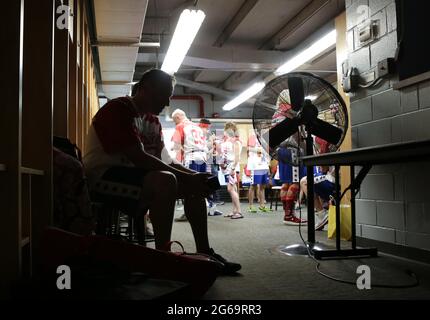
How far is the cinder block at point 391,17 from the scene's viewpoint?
2.74 m

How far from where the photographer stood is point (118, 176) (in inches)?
76.4

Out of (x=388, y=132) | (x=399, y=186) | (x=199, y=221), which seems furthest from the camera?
(x=388, y=132)

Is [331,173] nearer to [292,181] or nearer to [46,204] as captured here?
[292,181]

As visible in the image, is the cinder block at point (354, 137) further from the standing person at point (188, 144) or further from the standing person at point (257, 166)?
the standing person at point (257, 166)

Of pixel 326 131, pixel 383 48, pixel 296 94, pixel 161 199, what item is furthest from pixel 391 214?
pixel 161 199

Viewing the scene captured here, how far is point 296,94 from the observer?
285 cm

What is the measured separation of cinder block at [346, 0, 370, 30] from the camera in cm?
311

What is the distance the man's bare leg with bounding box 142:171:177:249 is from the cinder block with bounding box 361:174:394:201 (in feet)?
5.63

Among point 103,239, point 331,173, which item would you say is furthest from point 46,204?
point 331,173

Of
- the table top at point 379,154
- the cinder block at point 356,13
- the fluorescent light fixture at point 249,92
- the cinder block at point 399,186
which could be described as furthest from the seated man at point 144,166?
the fluorescent light fixture at point 249,92

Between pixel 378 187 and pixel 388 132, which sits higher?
pixel 388 132

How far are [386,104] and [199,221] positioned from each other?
66.4 inches

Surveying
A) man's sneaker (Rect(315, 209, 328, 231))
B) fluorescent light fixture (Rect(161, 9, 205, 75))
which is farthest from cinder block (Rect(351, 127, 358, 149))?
fluorescent light fixture (Rect(161, 9, 205, 75))

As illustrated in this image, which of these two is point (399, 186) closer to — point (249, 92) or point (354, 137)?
point (354, 137)
